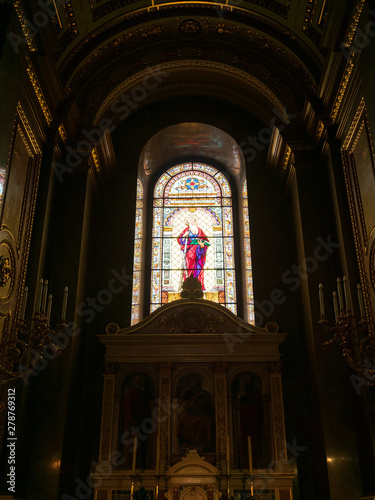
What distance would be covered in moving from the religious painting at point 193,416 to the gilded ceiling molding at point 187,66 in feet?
17.1

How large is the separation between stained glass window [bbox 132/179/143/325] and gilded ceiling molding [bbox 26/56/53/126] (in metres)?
3.02

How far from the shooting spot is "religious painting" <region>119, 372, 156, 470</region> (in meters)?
8.57

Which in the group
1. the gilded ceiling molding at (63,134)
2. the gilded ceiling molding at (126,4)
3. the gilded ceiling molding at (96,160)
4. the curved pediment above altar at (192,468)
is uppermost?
the gilded ceiling molding at (126,4)

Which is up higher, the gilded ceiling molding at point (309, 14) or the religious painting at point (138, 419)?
the gilded ceiling molding at point (309, 14)

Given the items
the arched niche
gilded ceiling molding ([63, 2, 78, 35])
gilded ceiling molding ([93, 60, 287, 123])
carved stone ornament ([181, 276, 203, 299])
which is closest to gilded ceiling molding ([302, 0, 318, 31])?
gilded ceiling molding ([93, 60, 287, 123])

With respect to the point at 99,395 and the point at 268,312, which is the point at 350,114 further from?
the point at 99,395

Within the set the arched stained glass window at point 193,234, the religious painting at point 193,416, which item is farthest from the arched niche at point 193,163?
the religious painting at point 193,416

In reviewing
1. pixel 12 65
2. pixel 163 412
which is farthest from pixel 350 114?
pixel 163 412

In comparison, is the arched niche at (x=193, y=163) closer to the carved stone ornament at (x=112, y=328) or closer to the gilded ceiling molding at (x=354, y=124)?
the carved stone ornament at (x=112, y=328)

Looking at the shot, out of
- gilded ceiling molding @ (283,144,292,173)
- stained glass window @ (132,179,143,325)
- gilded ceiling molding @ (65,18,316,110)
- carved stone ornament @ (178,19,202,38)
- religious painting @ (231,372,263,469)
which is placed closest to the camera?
religious painting @ (231,372,263,469)

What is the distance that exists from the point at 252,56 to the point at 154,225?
3996 millimetres

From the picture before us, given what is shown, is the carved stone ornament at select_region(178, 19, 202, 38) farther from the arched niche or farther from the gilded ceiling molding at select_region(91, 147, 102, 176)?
the gilded ceiling molding at select_region(91, 147, 102, 176)

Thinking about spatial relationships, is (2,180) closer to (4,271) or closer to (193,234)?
(4,271)

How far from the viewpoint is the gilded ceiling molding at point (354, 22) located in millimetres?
7135
